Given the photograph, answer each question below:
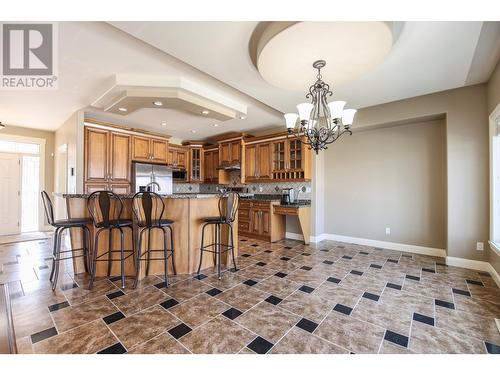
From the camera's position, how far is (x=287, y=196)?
468cm

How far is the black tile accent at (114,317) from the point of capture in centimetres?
186

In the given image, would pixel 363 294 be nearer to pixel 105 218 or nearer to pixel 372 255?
pixel 372 255

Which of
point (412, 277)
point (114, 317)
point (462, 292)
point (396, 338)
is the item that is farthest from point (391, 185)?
point (114, 317)

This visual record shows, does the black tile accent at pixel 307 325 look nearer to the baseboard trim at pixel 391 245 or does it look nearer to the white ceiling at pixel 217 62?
the white ceiling at pixel 217 62

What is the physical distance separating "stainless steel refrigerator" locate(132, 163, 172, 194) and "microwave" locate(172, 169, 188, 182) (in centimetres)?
50

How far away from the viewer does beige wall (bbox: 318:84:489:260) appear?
302 cm

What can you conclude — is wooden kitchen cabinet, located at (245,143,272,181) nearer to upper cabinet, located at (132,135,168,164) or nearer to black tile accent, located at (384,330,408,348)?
upper cabinet, located at (132,135,168,164)

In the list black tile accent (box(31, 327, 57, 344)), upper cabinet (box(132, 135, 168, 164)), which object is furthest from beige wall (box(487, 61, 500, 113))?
upper cabinet (box(132, 135, 168, 164))

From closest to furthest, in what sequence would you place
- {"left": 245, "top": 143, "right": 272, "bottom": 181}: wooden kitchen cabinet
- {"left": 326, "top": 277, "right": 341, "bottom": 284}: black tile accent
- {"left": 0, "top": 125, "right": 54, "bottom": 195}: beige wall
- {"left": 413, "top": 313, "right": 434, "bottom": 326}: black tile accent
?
{"left": 413, "top": 313, "right": 434, "bottom": 326}: black tile accent < {"left": 326, "top": 277, "right": 341, "bottom": 284}: black tile accent < {"left": 245, "top": 143, "right": 272, "bottom": 181}: wooden kitchen cabinet < {"left": 0, "top": 125, "right": 54, "bottom": 195}: beige wall

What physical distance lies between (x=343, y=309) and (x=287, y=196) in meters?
2.77

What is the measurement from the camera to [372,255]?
374 centimetres
